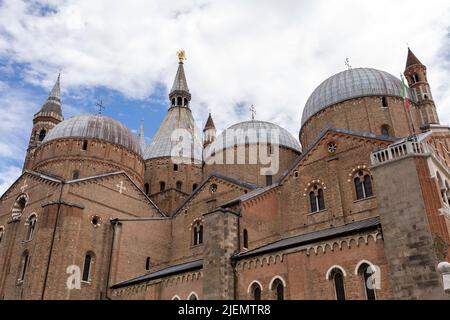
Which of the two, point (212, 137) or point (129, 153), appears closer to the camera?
point (129, 153)

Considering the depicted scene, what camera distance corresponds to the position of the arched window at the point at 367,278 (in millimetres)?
16141

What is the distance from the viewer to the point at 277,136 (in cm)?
3419

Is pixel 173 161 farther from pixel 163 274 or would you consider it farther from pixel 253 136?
pixel 163 274

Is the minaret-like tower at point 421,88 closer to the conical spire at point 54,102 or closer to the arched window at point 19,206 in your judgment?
the arched window at point 19,206

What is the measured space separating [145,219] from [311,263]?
1445 cm

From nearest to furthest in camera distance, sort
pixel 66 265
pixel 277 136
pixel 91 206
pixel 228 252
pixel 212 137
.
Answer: pixel 228 252, pixel 66 265, pixel 91 206, pixel 277 136, pixel 212 137

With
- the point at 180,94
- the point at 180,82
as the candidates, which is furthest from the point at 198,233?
the point at 180,82

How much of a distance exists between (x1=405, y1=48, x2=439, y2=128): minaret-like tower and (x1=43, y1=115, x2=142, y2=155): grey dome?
2110 cm

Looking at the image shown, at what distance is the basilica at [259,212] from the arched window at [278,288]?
5cm

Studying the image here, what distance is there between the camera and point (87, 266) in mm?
25781

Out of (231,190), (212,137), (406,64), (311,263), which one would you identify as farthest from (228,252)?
(212,137)

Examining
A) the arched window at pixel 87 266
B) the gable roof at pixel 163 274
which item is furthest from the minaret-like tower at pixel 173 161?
the gable roof at pixel 163 274

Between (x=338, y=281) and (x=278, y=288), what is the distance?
113 inches

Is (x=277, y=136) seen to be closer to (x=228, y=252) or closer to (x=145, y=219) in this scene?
(x=145, y=219)
